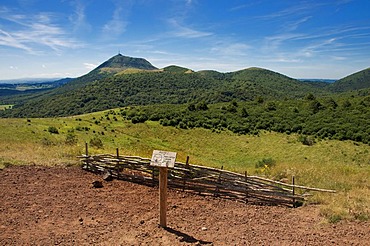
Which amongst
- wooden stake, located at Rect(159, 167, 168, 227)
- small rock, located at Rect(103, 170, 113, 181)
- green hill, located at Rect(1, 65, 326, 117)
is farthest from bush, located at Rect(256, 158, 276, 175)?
green hill, located at Rect(1, 65, 326, 117)

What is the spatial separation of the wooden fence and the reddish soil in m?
0.27

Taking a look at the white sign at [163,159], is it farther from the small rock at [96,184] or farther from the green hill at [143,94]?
the green hill at [143,94]

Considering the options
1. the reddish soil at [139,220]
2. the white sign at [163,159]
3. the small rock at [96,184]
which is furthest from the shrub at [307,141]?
the white sign at [163,159]

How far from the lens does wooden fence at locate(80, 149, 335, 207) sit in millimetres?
7496

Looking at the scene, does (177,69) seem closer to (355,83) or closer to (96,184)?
(355,83)

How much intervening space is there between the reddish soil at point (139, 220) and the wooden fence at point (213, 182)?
0.89 ft

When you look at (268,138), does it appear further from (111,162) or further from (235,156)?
(111,162)

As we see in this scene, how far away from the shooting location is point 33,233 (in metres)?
5.69

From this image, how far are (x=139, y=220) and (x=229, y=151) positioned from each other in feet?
81.0

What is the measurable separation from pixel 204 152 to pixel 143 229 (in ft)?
Result: 78.8

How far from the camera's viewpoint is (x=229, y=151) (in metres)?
30.3

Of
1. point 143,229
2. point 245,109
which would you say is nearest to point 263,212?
point 143,229

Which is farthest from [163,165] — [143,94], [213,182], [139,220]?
[143,94]

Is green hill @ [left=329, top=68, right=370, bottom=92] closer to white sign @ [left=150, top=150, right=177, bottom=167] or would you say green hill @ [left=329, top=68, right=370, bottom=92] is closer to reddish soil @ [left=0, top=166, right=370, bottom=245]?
reddish soil @ [left=0, top=166, right=370, bottom=245]
